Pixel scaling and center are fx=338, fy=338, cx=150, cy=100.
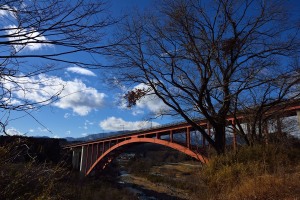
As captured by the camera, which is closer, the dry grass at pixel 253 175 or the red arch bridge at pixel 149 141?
the dry grass at pixel 253 175

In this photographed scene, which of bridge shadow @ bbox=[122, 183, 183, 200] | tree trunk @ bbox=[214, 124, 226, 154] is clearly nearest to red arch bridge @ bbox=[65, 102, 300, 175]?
tree trunk @ bbox=[214, 124, 226, 154]

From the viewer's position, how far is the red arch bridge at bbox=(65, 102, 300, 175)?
2020 centimetres

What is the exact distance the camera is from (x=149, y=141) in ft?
121

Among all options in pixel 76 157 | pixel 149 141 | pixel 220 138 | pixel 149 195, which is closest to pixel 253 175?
pixel 220 138

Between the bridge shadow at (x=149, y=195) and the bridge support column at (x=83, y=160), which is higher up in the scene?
the bridge support column at (x=83, y=160)

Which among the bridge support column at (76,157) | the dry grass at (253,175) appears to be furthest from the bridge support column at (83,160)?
the dry grass at (253,175)

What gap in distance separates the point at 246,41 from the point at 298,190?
7.73m

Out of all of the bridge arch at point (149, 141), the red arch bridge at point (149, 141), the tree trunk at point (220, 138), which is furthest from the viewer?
the bridge arch at point (149, 141)

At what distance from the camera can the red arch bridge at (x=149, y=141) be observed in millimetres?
20203

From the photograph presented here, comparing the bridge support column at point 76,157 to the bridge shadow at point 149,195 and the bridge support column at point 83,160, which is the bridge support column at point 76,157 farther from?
the bridge shadow at point 149,195

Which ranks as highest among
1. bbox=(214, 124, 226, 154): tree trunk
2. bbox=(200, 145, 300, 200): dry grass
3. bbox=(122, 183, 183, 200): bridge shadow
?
bbox=(214, 124, 226, 154): tree trunk

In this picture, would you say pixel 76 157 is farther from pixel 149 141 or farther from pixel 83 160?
pixel 149 141

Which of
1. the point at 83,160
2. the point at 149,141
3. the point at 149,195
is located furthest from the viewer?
the point at 83,160

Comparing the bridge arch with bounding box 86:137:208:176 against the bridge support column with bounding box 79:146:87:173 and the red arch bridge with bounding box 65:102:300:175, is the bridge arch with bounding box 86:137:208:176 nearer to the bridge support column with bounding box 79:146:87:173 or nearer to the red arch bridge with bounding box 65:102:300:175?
the red arch bridge with bounding box 65:102:300:175
